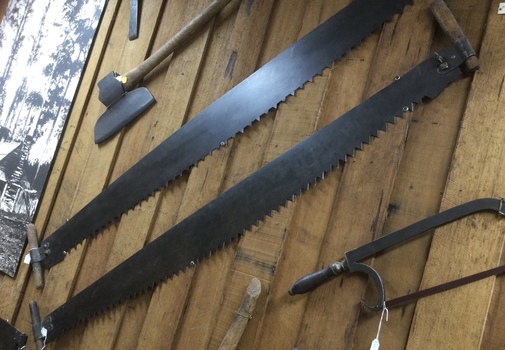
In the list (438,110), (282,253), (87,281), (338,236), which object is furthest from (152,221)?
(438,110)

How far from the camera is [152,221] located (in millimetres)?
2141

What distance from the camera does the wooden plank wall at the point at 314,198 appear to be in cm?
150

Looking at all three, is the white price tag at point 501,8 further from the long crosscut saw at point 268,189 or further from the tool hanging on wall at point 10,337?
the tool hanging on wall at point 10,337

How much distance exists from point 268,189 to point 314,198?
7.2 inches

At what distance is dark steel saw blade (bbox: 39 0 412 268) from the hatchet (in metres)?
0.29

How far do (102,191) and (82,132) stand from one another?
0.43m

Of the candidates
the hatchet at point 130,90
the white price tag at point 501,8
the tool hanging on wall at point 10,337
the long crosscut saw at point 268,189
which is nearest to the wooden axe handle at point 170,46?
the hatchet at point 130,90

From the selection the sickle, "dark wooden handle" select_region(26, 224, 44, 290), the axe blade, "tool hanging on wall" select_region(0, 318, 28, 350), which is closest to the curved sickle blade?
the sickle

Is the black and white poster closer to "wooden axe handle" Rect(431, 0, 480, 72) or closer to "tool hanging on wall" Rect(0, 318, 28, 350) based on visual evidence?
"tool hanging on wall" Rect(0, 318, 28, 350)

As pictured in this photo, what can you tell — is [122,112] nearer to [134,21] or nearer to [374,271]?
[134,21]

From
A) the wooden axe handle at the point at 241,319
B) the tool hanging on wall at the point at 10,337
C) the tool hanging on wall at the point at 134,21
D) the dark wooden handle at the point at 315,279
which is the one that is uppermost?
the tool hanging on wall at the point at 134,21

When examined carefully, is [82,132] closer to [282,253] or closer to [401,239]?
[282,253]

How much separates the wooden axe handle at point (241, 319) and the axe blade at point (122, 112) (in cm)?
109

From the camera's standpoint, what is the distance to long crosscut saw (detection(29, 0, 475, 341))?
1.66 metres
